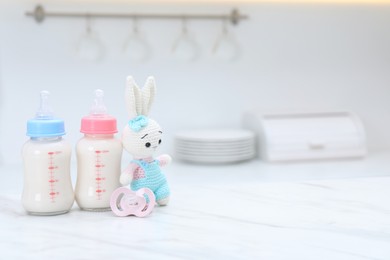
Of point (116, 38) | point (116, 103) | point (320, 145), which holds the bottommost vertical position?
point (320, 145)

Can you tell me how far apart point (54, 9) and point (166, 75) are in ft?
1.47

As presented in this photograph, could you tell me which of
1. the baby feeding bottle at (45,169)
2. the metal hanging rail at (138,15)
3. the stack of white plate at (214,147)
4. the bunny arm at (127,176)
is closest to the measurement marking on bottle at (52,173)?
the baby feeding bottle at (45,169)

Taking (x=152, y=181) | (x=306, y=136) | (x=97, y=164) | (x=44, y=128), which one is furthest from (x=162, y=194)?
(x=306, y=136)

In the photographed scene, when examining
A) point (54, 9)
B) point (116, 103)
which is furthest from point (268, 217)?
point (54, 9)

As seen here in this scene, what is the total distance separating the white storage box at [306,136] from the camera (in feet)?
6.52

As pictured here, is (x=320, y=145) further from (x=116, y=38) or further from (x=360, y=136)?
(x=116, y=38)

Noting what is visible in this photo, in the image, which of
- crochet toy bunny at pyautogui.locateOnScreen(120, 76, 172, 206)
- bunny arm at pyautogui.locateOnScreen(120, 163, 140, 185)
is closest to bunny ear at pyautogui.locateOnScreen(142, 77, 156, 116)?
Answer: crochet toy bunny at pyautogui.locateOnScreen(120, 76, 172, 206)

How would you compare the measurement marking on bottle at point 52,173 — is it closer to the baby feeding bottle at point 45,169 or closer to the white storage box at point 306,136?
the baby feeding bottle at point 45,169

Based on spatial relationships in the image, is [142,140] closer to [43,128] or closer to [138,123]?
[138,123]

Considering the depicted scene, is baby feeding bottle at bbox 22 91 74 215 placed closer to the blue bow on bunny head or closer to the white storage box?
the blue bow on bunny head

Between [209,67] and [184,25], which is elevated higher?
[184,25]

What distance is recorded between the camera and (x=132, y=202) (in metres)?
1.01

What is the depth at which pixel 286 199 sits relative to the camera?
1144 mm

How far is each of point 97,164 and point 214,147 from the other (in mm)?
948
